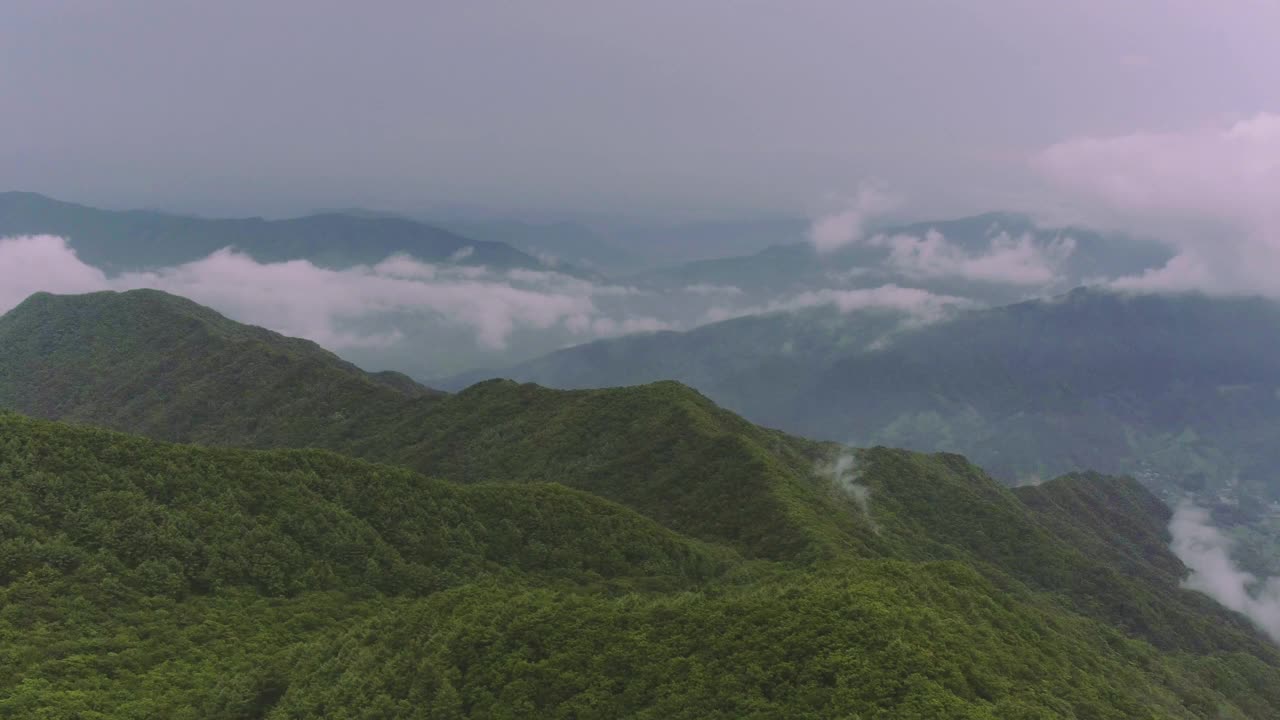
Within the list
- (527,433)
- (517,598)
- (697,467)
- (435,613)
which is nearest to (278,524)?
(435,613)

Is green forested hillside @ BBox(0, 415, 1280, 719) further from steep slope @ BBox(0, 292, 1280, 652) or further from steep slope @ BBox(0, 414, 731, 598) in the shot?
steep slope @ BBox(0, 292, 1280, 652)

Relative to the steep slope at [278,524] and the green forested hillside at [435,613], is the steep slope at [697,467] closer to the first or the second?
the green forested hillside at [435,613]

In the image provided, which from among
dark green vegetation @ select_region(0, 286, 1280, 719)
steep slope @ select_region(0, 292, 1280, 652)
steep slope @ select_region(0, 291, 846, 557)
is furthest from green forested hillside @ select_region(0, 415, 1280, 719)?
steep slope @ select_region(0, 292, 1280, 652)

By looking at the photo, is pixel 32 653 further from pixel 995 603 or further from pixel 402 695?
pixel 995 603

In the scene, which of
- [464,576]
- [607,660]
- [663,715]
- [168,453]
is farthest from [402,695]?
[168,453]

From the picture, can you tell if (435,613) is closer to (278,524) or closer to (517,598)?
(517,598)

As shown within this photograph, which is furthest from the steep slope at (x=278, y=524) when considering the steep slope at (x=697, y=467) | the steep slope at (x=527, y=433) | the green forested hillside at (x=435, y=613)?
the steep slope at (x=697, y=467)
